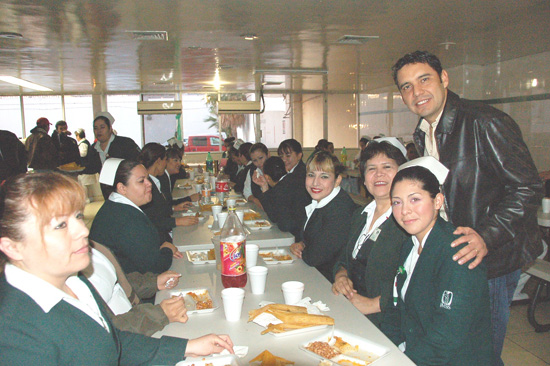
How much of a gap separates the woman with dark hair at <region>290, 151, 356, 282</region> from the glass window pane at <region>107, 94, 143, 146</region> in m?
11.3

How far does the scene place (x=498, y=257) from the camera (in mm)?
1961

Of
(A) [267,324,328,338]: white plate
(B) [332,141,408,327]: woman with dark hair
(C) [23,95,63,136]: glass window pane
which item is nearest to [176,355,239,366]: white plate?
(A) [267,324,328,338]: white plate

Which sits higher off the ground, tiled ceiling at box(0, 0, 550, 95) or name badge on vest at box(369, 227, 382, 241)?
tiled ceiling at box(0, 0, 550, 95)

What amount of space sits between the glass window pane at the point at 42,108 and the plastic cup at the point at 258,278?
1313 cm

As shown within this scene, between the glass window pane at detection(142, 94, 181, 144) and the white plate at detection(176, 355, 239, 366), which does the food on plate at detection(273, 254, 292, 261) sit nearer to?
the white plate at detection(176, 355, 239, 366)

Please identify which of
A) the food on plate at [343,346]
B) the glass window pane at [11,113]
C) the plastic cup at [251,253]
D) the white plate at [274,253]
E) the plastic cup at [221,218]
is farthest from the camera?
the glass window pane at [11,113]

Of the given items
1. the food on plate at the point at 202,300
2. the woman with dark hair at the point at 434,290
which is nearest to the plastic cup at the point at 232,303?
the food on plate at the point at 202,300

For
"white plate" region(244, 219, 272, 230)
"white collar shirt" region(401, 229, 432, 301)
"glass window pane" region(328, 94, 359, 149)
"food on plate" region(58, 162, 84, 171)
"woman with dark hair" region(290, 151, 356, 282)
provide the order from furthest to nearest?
"glass window pane" region(328, 94, 359, 149) → "food on plate" region(58, 162, 84, 171) → "white plate" region(244, 219, 272, 230) → "woman with dark hair" region(290, 151, 356, 282) → "white collar shirt" region(401, 229, 432, 301)

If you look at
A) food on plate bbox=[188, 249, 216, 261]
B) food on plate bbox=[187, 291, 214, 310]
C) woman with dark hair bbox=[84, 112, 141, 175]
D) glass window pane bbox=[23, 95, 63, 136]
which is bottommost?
food on plate bbox=[188, 249, 216, 261]

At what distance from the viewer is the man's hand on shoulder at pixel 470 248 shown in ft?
5.31

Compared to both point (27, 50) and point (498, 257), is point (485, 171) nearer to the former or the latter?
point (498, 257)

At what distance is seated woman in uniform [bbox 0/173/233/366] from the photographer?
1107 millimetres

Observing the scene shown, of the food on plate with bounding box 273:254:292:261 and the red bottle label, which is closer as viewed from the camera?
the red bottle label

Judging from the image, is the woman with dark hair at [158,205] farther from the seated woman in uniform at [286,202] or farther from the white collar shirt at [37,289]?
the white collar shirt at [37,289]
